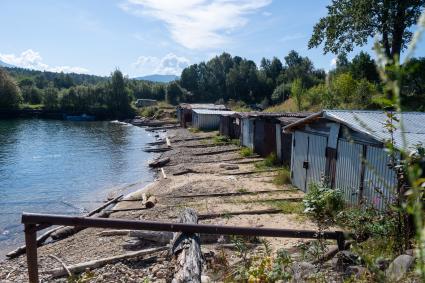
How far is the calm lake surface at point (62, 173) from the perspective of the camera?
19578 mm

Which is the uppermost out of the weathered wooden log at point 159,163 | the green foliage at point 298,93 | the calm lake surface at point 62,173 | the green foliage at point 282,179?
the green foliage at point 298,93

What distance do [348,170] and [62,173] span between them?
75.2 feet

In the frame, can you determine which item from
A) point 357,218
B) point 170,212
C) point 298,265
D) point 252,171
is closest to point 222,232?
point 298,265

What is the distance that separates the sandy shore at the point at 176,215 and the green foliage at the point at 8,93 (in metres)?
66.7

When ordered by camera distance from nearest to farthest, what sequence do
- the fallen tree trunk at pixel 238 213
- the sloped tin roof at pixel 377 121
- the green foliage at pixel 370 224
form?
the green foliage at pixel 370 224 < the sloped tin roof at pixel 377 121 < the fallen tree trunk at pixel 238 213

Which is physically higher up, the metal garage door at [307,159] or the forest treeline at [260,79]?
the forest treeline at [260,79]

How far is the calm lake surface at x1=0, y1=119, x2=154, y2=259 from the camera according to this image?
19578 mm

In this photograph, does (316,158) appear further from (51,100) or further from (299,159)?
(51,100)

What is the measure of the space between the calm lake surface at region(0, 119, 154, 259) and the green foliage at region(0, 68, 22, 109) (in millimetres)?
31921

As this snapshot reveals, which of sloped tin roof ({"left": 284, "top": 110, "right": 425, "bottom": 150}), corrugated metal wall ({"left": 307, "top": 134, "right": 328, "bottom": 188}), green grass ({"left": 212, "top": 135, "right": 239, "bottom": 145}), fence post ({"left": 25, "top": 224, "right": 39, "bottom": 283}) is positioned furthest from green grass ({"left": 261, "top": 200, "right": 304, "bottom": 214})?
green grass ({"left": 212, "top": 135, "right": 239, "bottom": 145})

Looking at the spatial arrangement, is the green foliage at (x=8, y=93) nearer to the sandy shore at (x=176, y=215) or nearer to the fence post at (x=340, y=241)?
the sandy shore at (x=176, y=215)

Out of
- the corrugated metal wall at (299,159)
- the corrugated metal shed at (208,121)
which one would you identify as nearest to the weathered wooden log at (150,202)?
the corrugated metal wall at (299,159)

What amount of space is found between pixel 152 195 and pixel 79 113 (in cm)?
7222

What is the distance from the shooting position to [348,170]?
513 inches
